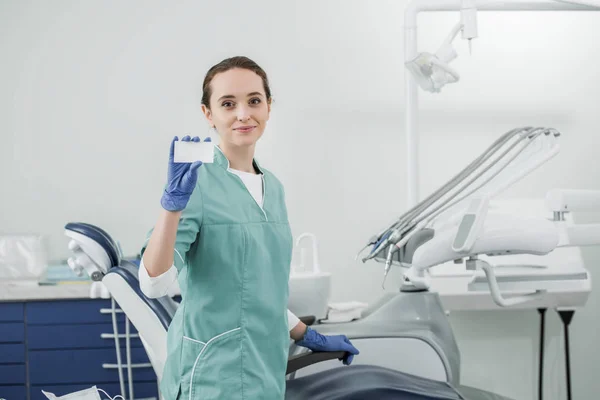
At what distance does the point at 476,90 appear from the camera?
139 inches

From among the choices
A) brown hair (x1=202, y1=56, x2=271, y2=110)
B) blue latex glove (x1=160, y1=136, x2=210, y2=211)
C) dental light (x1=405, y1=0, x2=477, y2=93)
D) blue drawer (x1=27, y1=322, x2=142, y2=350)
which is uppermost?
dental light (x1=405, y1=0, x2=477, y2=93)

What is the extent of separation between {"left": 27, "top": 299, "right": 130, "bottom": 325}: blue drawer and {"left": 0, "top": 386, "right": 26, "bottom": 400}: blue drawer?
28 cm

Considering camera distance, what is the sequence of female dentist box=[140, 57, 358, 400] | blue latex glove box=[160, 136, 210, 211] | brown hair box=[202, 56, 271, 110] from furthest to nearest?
brown hair box=[202, 56, 271, 110] < female dentist box=[140, 57, 358, 400] < blue latex glove box=[160, 136, 210, 211]

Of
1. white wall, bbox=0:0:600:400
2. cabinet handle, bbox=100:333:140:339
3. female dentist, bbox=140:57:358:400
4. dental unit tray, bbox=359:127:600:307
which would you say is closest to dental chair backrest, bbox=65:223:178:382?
female dentist, bbox=140:57:358:400

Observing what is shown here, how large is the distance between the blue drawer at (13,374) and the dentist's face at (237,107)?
1952mm

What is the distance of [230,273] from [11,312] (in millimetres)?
1898

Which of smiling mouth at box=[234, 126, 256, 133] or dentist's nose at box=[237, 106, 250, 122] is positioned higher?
dentist's nose at box=[237, 106, 250, 122]

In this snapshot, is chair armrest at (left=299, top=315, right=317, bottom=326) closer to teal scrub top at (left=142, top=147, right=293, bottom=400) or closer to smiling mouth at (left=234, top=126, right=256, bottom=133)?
teal scrub top at (left=142, top=147, right=293, bottom=400)

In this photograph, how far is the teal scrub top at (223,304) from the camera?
55.1 inches

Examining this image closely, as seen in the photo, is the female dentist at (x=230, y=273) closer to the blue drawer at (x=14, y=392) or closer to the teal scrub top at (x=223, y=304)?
the teal scrub top at (x=223, y=304)

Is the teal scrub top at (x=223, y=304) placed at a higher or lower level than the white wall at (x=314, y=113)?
lower

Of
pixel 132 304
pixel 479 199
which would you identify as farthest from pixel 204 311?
pixel 479 199

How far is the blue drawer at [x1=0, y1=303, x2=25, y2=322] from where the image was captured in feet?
9.70

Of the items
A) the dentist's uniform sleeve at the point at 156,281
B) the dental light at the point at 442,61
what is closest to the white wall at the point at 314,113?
the dental light at the point at 442,61
